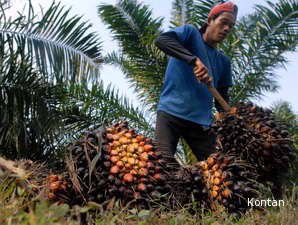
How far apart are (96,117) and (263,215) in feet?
18.9

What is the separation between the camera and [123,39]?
9.08 meters

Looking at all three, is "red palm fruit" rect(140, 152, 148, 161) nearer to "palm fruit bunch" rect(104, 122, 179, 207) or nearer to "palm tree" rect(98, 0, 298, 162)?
"palm fruit bunch" rect(104, 122, 179, 207)

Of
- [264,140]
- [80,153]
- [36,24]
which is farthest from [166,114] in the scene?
[36,24]

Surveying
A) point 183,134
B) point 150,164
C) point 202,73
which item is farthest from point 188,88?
point 150,164

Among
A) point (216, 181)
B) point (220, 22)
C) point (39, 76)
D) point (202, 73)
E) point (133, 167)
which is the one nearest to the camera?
point (133, 167)

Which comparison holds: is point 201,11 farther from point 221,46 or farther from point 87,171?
point 87,171

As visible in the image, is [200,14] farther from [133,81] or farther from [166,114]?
[166,114]

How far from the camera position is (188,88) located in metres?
3.67

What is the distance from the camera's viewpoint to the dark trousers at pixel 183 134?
3518 millimetres

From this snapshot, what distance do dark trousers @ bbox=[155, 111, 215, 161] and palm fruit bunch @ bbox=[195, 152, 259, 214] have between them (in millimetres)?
865

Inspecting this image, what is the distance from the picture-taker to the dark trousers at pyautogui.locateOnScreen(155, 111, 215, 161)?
3518mm

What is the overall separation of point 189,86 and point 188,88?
14 millimetres

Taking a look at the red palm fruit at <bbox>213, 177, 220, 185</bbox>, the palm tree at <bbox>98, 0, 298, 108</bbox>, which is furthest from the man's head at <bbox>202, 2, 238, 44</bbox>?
the palm tree at <bbox>98, 0, 298, 108</bbox>

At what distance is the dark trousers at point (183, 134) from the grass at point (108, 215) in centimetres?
109
